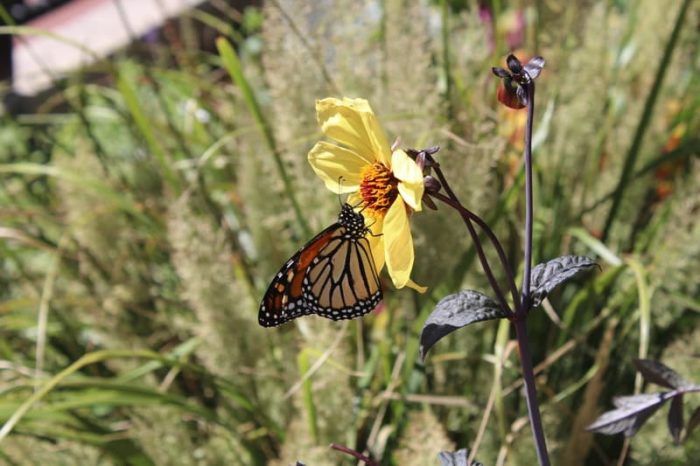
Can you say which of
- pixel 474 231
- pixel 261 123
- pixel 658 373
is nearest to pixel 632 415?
pixel 658 373

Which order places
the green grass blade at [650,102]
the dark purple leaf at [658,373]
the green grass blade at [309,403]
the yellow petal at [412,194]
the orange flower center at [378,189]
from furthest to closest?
the green grass blade at [650,102], the green grass blade at [309,403], the dark purple leaf at [658,373], the orange flower center at [378,189], the yellow petal at [412,194]

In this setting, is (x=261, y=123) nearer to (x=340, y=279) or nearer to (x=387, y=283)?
(x=387, y=283)

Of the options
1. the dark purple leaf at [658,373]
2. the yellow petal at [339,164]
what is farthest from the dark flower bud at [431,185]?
the dark purple leaf at [658,373]

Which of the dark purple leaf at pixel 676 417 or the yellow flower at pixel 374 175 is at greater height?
the yellow flower at pixel 374 175

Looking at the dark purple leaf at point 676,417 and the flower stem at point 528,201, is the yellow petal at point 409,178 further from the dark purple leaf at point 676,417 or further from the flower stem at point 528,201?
the dark purple leaf at point 676,417

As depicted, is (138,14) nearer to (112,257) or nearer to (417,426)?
(112,257)

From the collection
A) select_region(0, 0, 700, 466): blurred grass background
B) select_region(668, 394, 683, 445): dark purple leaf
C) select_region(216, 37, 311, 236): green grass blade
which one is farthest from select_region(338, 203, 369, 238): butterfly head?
select_region(216, 37, 311, 236): green grass blade

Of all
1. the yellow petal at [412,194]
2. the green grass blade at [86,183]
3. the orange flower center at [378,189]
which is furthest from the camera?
the green grass blade at [86,183]
